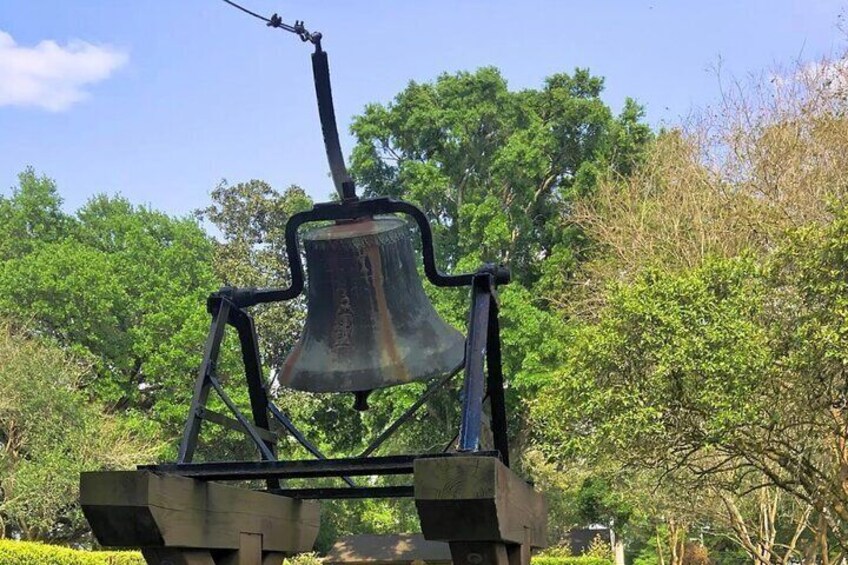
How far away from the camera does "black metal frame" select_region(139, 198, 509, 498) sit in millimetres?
2828

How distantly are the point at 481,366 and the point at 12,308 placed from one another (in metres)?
20.4

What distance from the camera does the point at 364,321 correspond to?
142 inches

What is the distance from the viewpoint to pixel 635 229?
17891 mm

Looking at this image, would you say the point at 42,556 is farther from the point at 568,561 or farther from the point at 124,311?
the point at 568,561

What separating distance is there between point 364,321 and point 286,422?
1.63ft

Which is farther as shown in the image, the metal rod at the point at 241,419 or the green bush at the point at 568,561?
the green bush at the point at 568,561

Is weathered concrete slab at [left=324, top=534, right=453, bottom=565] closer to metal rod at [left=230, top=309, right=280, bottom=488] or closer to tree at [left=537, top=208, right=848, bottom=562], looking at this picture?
tree at [left=537, top=208, right=848, bottom=562]

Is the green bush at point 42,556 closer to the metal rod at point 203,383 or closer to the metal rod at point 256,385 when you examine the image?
the metal rod at point 256,385

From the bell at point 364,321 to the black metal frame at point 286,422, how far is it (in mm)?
123

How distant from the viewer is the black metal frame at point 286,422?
283 centimetres

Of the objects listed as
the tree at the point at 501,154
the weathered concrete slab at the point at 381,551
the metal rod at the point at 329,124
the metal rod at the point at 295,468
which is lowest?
the weathered concrete slab at the point at 381,551

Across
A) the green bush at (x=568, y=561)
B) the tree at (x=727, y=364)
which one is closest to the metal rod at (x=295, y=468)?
the tree at (x=727, y=364)

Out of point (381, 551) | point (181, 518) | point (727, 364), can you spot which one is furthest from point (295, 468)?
point (381, 551)

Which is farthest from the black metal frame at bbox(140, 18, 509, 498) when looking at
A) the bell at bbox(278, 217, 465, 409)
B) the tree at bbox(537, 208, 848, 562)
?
the tree at bbox(537, 208, 848, 562)
